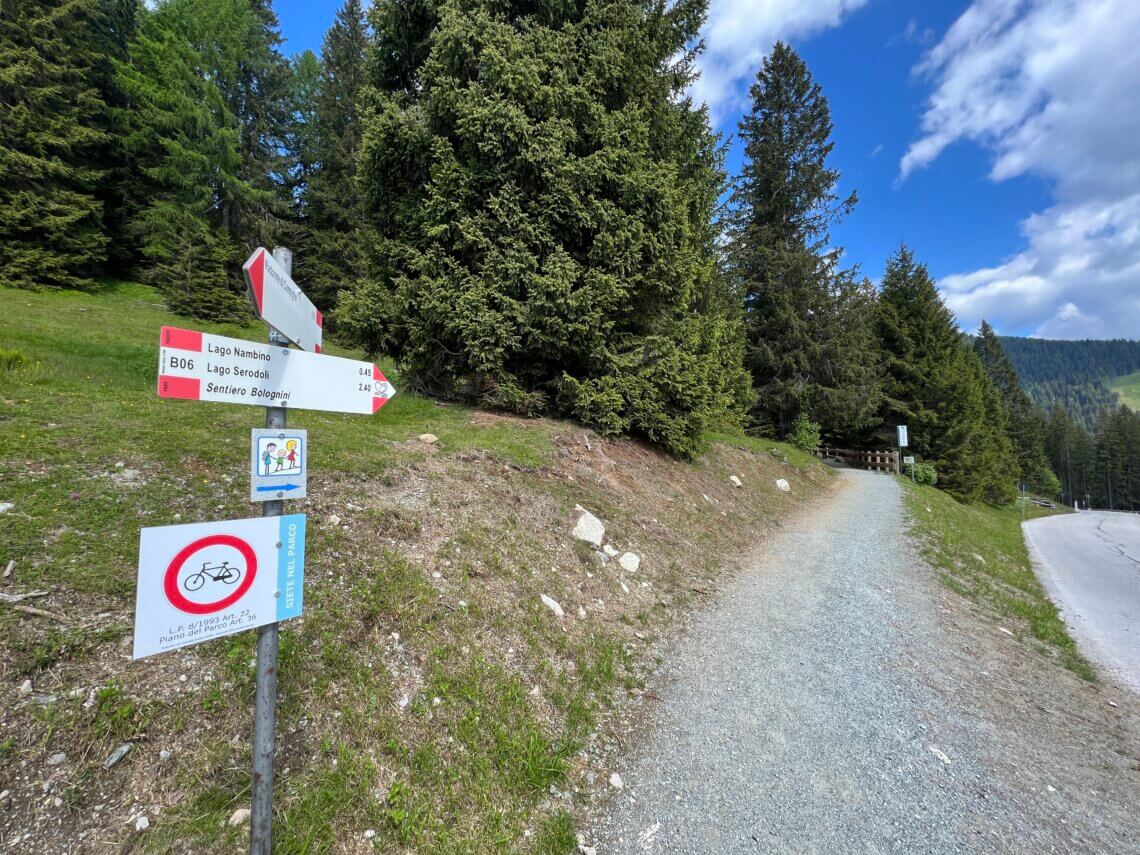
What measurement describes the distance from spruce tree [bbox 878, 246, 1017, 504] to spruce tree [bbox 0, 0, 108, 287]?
3992 centimetres

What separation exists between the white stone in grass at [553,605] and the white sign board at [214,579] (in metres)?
2.62

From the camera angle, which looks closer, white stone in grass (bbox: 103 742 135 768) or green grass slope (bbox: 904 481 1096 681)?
white stone in grass (bbox: 103 742 135 768)

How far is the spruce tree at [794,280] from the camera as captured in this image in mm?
21766

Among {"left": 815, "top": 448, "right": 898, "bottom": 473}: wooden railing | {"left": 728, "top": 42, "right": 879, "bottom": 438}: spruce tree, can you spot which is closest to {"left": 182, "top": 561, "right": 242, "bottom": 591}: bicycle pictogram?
{"left": 728, "top": 42, "right": 879, "bottom": 438}: spruce tree

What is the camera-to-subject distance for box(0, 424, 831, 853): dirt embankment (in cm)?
211

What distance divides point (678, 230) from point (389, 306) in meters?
5.77

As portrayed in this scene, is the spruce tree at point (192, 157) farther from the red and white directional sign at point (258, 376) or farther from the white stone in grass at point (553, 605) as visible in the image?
the red and white directional sign at point (258, 376)

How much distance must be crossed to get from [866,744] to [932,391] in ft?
97.2

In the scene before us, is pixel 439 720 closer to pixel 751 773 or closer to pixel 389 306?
pixel 751 773

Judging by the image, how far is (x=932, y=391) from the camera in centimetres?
2556

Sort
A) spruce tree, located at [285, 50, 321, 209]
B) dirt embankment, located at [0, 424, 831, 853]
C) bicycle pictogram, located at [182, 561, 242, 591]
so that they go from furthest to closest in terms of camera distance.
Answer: spruce tree, located at [285, 50, 321, 209] → dirt embankment, located at [0, 424, 831, 853] → bicycle pictogram, located at [182, 561, 242, 591]

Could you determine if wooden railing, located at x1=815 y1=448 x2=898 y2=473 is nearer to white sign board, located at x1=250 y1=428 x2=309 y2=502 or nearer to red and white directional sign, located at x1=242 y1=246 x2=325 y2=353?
red and white directional sign, located at x1=242 y1=246 x2=325 y2=353

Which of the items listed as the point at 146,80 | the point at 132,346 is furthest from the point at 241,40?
the point at 132,346

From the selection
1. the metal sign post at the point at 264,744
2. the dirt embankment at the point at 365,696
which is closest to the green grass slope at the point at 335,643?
the dirt embankment at the point at 365,696
